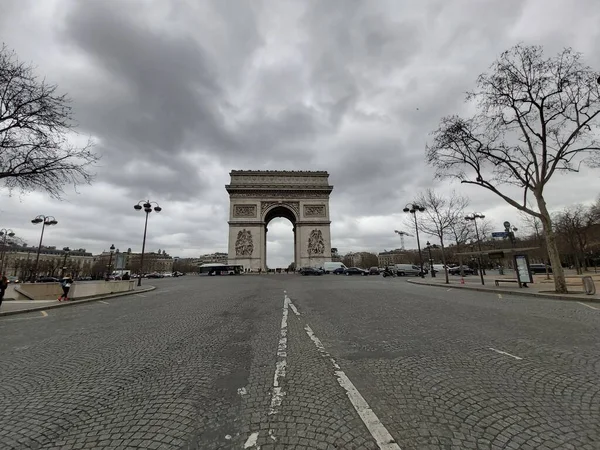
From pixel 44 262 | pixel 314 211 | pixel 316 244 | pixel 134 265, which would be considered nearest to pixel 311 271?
pixel 316 244

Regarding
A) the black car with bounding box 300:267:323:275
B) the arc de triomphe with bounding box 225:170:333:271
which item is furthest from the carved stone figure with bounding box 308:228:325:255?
the black car with bounding box 300:267:323:275

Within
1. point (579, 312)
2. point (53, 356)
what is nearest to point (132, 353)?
point (53, 356)

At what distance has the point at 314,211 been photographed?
58344 mm

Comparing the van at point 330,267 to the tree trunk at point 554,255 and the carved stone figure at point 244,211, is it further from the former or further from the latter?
the tree trunk at point 554,255

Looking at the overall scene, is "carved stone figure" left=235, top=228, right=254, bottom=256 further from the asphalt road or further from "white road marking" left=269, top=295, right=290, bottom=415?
"white road marking" left=269, top=295, right=290, bottom=415

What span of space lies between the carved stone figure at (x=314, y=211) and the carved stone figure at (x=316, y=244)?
3633 millimetres

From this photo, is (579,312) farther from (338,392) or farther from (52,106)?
(52,106)

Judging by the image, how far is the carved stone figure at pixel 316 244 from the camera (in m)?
56.1

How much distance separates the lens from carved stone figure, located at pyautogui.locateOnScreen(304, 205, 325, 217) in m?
58.1

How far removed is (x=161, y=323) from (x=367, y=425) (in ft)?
23.8

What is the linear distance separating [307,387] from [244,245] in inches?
2060

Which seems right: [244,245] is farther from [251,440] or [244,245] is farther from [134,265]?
[134,265]

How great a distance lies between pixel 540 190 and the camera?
50.8 ft

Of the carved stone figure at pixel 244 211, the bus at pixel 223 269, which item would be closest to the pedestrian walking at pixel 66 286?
the bus at pixel 223 269
